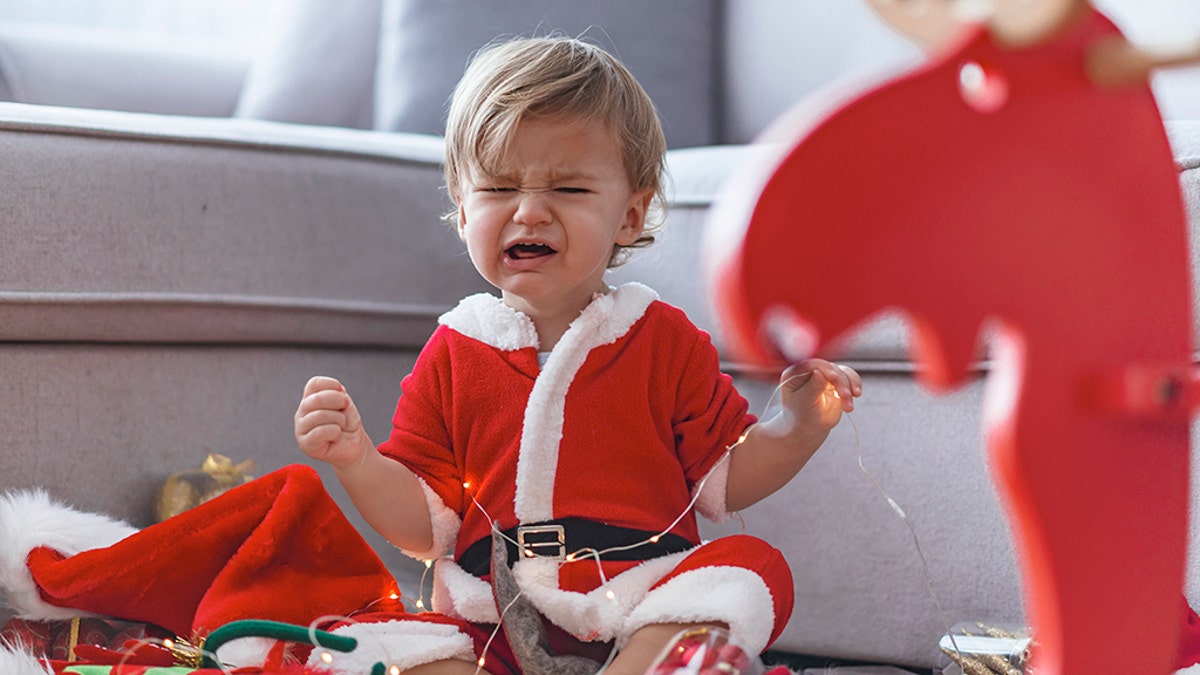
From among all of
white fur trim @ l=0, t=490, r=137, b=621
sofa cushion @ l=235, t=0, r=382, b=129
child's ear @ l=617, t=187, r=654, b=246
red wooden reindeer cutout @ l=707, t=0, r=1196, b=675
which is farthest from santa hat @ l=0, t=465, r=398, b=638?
sofa cushion @ l=235, t=0, r=382, b=129

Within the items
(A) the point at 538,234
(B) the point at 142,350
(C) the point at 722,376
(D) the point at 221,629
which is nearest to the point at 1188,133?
(C) the point at 722,376

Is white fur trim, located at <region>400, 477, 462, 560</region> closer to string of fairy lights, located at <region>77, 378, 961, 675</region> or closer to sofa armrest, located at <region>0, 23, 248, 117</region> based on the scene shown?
string of fairy lights, located at <region>77, 378, 961, 675</region>

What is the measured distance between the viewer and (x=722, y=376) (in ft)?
3.24

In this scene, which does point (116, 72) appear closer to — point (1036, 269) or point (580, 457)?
point (580, 457)

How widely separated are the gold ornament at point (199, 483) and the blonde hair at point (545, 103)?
375 millimetres

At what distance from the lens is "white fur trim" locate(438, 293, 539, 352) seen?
96cm

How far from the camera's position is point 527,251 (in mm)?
913

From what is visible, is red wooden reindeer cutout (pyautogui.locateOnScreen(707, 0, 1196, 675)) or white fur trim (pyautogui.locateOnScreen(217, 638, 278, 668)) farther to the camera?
white fur trim (pyautogui.locateOnScreen(217, 638, 278, 668))

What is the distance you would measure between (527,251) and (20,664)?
1.52 ft

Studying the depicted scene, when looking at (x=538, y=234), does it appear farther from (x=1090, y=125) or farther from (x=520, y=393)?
(x=1090, y=125)

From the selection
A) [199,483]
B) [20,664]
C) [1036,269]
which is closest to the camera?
[1036,269]

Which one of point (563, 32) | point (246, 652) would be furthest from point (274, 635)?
point (563, 32)

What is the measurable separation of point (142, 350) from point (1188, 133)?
3.17ft

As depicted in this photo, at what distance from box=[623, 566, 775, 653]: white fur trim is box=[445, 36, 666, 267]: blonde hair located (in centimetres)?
33
